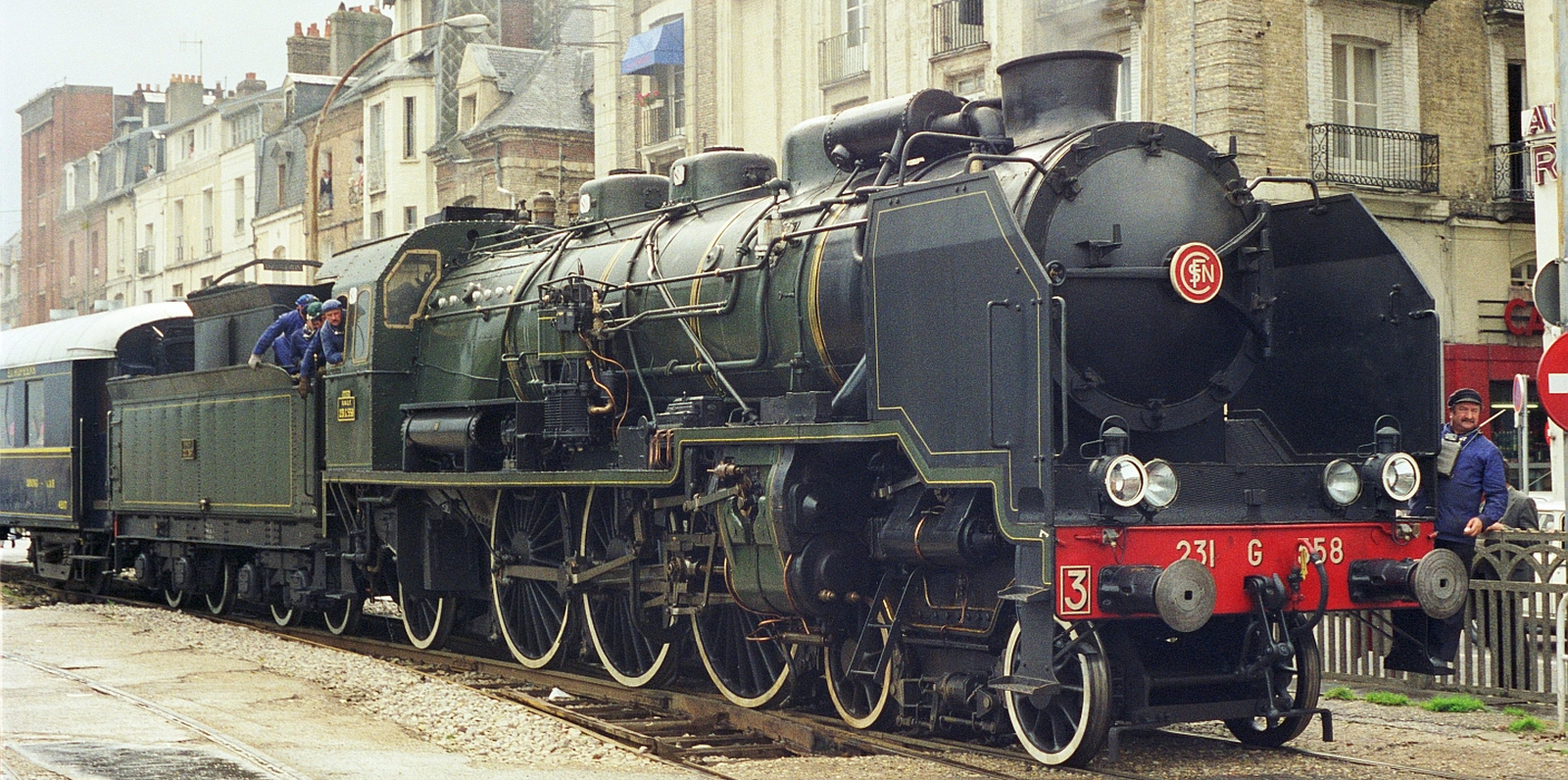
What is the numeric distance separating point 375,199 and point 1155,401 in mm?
35196

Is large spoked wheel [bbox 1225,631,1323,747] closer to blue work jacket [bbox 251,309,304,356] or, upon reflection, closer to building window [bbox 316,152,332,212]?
blue work jacket [bbox 251,309,304,356]

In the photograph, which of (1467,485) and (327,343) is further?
(327,343)

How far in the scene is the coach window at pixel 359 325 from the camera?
1382cm

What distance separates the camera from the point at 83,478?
19.4m

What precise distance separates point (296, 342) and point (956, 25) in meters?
12.9

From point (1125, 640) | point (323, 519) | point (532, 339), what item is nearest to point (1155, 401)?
point (1125, 640)

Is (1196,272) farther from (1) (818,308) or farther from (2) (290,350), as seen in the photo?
(2) (290,350)

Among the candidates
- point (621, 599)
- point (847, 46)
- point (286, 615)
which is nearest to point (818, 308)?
point (621, 599)

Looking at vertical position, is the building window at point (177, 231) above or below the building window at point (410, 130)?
below

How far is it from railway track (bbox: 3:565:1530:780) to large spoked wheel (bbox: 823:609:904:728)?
127 mm

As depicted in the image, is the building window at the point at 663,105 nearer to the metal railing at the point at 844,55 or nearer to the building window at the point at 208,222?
the metal railing at the point at 844,55

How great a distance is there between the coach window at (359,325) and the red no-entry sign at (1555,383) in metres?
8.88

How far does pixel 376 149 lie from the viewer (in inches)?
1620

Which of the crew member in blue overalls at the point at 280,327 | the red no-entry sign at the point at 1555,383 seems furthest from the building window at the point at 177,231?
the red no-entry sign at the point at 1555,383
